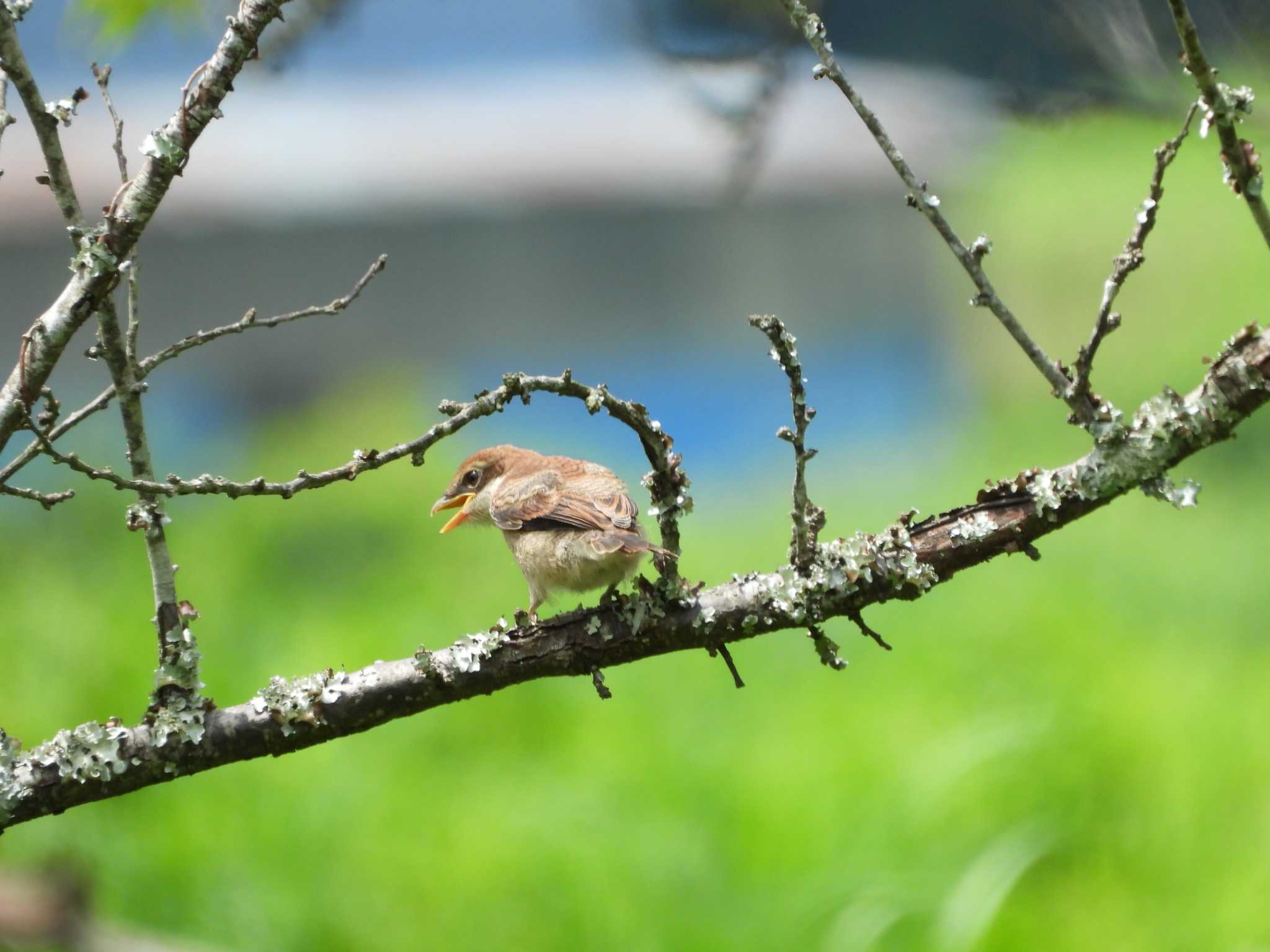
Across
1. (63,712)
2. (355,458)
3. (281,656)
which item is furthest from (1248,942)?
(63,712)

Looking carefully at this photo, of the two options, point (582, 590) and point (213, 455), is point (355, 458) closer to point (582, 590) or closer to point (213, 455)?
point (582, 590)

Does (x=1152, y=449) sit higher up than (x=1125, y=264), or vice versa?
(x=1125, y=264)

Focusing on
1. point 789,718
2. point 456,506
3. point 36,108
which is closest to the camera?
point 36,108

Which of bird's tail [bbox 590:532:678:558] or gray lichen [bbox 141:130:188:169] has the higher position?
gray lichen [bbox 141:130:188:169]

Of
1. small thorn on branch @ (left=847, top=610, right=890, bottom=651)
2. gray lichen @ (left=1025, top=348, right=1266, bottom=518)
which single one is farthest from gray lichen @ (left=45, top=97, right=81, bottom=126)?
gray lichen @ (left=1025, top=348, right=1266, bottom=518)

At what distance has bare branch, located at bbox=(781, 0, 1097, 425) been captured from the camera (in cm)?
122

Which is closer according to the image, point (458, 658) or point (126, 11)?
point (458, 658)

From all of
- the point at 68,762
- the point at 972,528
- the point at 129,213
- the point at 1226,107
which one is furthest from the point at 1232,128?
the point at 68,762

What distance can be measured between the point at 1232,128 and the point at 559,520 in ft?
4.08

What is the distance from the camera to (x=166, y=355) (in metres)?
1.46

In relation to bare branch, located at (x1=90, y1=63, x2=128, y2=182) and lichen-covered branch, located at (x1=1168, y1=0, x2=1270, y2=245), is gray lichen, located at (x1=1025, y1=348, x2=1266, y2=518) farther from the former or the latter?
bare branch, located at (x1=90, y1=63, x2=128, y2=182)

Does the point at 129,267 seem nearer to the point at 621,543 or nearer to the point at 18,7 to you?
the point at 18,7

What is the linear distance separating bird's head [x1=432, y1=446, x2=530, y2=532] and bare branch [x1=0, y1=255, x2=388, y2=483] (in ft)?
2.96

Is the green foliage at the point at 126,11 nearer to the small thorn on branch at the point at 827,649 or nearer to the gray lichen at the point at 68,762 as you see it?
the gray lichen at the point at 68,762
